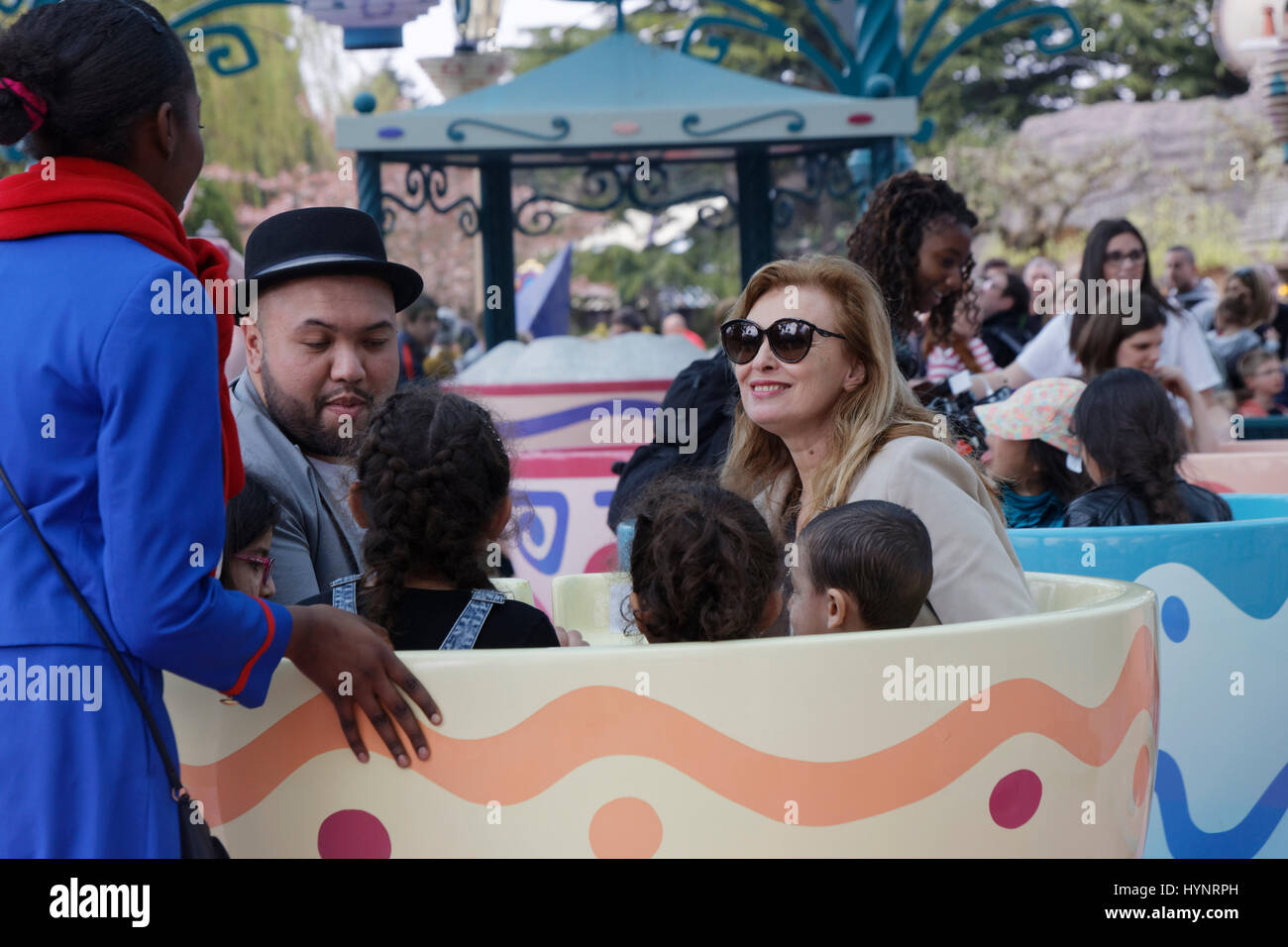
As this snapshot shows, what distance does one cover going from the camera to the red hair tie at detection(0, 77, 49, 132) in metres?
1.57

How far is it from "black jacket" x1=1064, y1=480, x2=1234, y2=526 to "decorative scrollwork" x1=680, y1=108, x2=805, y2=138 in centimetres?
364

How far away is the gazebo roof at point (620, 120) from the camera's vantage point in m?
6.67

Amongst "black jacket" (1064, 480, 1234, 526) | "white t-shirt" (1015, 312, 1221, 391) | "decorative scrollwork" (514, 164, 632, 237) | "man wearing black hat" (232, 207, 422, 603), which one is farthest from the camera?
"decorative scrollwork" (514, 164, 632, 237)

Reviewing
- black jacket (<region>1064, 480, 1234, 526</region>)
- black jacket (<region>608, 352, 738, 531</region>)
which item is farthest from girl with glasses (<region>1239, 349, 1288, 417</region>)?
black jacket (<region>608, 352, 738, 531</region>)

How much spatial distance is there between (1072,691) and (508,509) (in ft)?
2.55

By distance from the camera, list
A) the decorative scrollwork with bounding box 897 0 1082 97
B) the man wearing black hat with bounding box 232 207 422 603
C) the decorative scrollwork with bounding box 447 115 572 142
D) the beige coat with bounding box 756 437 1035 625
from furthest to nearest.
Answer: the decorative scrollwork with bounding box 897 0 1082 97, the decorative scrollwork with bounding box 447 115 572 142, the man wearing black hat with bounding box 232 207 422 603, the beige coat with bounding box 756 437 1035 625

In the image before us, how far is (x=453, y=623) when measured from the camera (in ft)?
6.28

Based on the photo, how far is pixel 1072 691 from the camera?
6.03 feet

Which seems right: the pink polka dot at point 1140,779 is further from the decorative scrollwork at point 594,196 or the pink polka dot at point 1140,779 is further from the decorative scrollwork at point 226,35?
the decorative scrollwork at point 594,196

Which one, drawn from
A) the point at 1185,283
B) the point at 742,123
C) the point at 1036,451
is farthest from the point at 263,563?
the point at 1185,283

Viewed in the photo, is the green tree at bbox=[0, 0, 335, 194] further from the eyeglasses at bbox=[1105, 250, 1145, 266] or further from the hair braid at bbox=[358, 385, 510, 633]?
the hair braid at bbox=[358, 385, 510, 633]

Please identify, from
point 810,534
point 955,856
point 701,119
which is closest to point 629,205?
point 701,119

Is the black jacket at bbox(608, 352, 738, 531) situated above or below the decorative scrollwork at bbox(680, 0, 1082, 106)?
below
